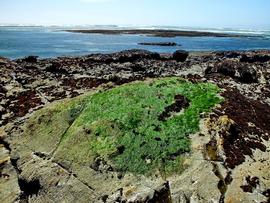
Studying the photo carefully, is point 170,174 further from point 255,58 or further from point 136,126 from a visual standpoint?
point 255,58

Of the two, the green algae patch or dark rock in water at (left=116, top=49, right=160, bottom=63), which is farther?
dark rock in water at (left=116, top=49, right=160, bottom=63)

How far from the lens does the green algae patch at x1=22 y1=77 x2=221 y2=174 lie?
1805 centimetres

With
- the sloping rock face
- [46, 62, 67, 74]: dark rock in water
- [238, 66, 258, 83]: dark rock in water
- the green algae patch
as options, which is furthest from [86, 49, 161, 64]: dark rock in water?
the green algae patch

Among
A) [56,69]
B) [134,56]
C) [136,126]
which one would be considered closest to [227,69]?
[56,69]

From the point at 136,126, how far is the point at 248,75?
75.0 feet

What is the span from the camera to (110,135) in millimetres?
19422

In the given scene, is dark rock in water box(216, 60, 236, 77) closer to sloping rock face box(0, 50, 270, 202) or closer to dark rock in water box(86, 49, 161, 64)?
sloping rock face box(0, 50, 270, 202)

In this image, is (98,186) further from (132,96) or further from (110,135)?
(132,96)

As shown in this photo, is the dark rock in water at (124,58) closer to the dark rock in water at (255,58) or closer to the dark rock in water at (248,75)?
the dark rock in water at (255,58)

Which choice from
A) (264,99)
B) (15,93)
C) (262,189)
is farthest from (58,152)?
(264,99)

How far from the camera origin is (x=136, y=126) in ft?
64.8

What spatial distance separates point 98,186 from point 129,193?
157 centimetres

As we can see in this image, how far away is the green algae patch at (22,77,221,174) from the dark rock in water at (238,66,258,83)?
16370 mm

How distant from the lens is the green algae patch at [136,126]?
18050 millimetres
